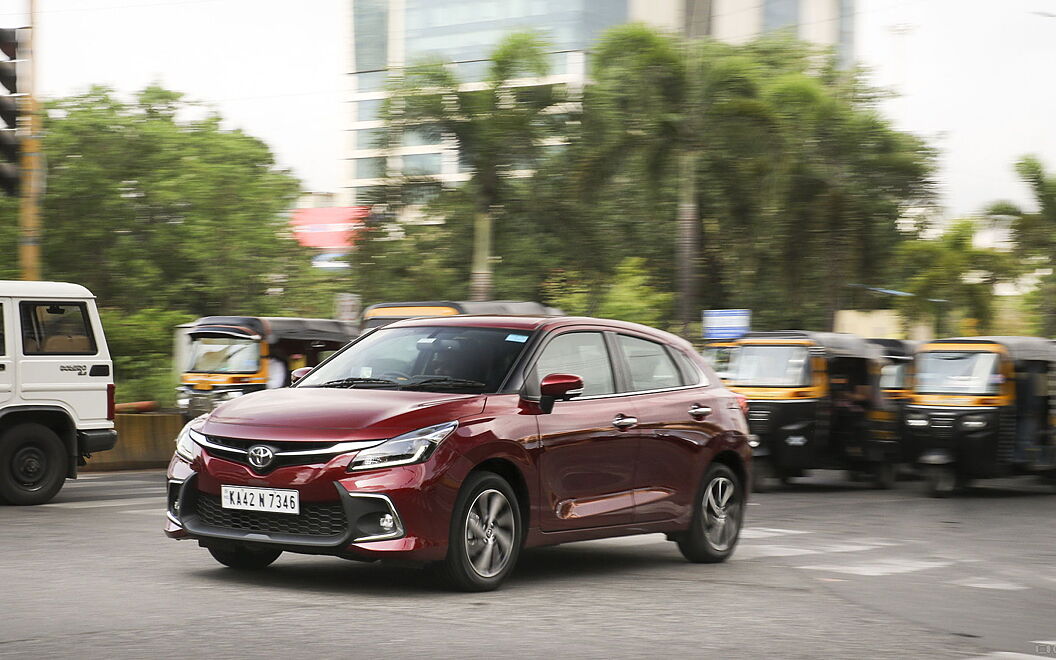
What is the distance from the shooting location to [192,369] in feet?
83.1

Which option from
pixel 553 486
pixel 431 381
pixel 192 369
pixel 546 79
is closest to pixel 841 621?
pixel 553 486

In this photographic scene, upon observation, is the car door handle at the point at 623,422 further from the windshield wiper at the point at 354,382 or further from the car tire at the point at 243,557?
the car tire at the point at 243,557

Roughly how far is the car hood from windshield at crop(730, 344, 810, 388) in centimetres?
1270

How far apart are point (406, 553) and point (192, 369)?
59.5 feet

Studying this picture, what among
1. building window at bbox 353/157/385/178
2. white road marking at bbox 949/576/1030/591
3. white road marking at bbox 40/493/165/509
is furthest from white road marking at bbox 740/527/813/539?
building window at bbox 353/157/385/178

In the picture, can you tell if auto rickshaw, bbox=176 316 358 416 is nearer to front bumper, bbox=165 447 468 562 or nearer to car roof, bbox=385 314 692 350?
car roof, bbox=385 314 692 350

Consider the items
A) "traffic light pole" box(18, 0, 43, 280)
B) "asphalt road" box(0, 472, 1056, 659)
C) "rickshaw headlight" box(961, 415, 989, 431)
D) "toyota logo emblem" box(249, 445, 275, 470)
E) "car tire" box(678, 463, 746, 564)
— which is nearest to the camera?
"asphalt road" box(0, 472, 1056, 659)

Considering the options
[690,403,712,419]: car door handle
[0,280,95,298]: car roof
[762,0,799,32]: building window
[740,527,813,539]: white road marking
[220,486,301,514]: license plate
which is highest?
[762,0,799,32]: building window

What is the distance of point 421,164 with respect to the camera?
4491 cm

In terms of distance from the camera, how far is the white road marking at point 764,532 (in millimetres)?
13082

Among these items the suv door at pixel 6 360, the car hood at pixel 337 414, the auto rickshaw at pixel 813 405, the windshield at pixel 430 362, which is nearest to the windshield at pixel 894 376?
the auto rickshaw at pixel 813 405

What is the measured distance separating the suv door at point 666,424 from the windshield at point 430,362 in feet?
3.48

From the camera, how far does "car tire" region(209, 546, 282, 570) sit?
8.99 m

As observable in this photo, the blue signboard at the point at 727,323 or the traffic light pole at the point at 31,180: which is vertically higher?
the traffic light pole at the point at 31,180
